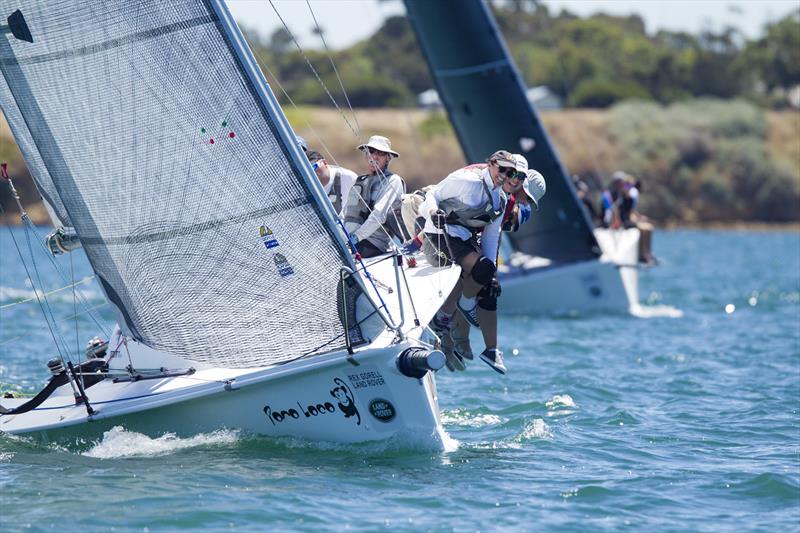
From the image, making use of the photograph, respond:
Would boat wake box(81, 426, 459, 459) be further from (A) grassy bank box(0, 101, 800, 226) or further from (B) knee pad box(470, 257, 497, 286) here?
(A) grassy bank box(0, 101, 800, 226)

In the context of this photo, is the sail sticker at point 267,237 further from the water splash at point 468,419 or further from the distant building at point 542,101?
the distant building at point 542,101

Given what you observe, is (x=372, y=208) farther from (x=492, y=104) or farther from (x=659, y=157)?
(x=659, y=157)

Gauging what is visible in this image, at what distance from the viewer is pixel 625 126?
194 feet

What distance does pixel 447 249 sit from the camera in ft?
31.2

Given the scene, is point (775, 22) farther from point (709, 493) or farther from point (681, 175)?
point (709, 493)

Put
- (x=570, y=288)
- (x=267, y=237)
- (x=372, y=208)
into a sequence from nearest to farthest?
1. (x=267, y=237)
2. (x=372, y=208)
3. (x=570, y=288)

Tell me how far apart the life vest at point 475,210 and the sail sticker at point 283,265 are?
4.21ft

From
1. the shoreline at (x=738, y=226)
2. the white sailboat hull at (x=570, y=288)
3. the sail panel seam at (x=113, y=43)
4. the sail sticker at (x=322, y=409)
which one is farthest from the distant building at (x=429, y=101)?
the sail sticker at (x=322, y=409)

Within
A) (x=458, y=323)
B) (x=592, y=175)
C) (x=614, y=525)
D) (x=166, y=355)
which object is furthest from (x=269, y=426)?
(x=592, y=175)

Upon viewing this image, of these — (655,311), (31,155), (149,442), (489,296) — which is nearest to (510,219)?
(489,296)

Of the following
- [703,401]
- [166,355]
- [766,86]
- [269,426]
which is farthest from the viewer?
[766,86]

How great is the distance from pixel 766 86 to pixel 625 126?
17.0m

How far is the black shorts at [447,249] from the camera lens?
9.44 metres

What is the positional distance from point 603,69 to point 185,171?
6699 centimetres
